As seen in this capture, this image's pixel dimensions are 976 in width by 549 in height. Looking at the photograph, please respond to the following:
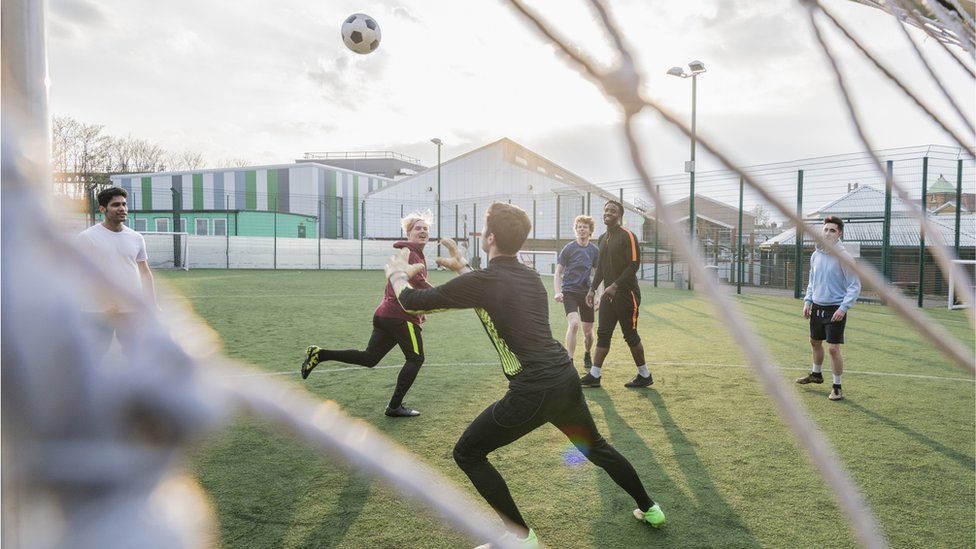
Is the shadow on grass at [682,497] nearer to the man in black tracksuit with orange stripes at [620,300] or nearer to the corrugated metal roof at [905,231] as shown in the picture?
the man in black tracksuit with orange stripes at [620,300]

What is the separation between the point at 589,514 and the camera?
140 inches

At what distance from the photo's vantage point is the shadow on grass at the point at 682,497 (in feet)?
10.8

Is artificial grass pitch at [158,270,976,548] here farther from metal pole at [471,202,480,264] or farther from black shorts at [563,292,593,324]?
metal pole at [471,202,480,264]

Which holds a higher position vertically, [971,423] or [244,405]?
[244,405]

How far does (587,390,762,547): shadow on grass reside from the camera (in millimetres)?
3287

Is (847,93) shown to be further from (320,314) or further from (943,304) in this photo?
(943,304)

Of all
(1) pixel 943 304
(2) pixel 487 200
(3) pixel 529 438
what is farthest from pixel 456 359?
(2) pixel 487 200

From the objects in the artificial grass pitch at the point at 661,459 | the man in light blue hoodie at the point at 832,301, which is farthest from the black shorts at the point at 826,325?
the artificial grass pitch at the point at 661,459

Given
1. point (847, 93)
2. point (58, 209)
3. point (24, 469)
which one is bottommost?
point (24, 469)

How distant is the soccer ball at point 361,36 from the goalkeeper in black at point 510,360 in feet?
20.3

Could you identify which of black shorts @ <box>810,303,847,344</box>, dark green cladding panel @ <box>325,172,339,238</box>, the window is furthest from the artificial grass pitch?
the window

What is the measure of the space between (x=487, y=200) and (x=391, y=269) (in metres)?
34.4

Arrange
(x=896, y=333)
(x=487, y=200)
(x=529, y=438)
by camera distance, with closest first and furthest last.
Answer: (x=529, y=438) < (x=896, y=333) < (x=487, y=200)

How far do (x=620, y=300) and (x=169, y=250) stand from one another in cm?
2673
